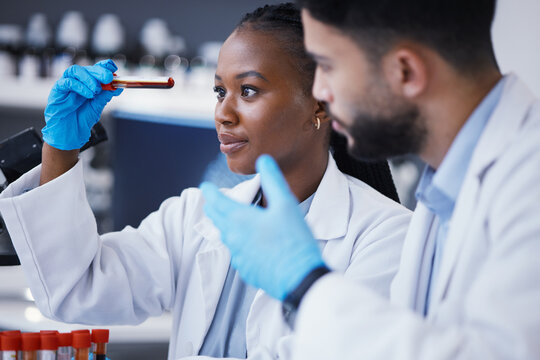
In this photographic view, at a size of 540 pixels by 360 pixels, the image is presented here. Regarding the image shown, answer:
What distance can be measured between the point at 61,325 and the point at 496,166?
156 cm

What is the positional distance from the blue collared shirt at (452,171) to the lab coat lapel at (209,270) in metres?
0.50

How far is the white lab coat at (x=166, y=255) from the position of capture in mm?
1200

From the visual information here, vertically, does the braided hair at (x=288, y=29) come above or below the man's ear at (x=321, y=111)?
above

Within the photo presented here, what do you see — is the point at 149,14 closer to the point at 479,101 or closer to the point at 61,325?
the point at 61,325

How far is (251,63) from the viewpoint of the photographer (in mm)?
1278

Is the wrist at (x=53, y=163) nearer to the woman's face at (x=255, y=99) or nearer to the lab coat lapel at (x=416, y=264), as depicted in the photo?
the woman's face at (x=255, y=99)

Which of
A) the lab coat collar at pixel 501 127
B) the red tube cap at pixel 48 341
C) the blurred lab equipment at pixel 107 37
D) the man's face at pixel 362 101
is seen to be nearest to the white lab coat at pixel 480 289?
the lab coat collar at pixel 501 127

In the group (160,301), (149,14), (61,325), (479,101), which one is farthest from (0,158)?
(149,14)

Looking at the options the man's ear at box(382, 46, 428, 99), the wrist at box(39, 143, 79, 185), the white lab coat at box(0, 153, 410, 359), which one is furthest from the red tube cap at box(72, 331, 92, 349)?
the man's ear at box(382, 46, 428, 99)

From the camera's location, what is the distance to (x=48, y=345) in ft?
3.25

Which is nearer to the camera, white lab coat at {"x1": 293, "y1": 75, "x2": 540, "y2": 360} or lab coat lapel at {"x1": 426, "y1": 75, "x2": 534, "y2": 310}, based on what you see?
white lab coat at {"x1": 293, "y1": 75, "x2": 540, "y2": 360}

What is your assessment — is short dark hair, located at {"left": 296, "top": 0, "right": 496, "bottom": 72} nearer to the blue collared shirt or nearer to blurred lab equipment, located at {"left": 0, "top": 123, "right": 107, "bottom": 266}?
the blue collared shirt

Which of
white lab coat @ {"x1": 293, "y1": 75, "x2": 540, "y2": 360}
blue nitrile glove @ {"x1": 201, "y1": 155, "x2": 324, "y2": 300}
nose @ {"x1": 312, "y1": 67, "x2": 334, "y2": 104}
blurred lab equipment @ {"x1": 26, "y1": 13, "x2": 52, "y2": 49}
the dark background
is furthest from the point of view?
the dark background

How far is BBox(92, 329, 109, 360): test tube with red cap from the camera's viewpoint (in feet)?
3.44
